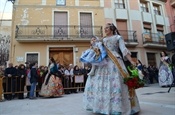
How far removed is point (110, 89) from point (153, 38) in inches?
585

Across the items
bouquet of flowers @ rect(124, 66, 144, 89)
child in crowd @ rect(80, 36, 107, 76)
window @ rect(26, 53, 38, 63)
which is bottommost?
bouquet of flowers @ rect(124, 66, 144, 89)

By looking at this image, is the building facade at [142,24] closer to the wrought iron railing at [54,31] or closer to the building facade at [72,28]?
the building facade at [72,28]

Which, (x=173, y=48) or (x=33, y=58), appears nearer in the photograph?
(x=173, y=48)

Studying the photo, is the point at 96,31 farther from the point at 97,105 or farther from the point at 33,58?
the point at 97,105

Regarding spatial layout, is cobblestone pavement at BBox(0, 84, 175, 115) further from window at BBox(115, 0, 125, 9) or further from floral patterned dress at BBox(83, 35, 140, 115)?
window at BBox(115, 0, 125, 9)

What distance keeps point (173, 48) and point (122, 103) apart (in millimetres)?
3044

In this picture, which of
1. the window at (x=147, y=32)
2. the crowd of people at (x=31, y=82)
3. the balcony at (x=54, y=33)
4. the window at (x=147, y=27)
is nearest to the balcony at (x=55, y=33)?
the balcony at (x=54, y=33)

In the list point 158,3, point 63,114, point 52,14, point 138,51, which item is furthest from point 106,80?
point 158,3

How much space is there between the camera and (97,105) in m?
2.73

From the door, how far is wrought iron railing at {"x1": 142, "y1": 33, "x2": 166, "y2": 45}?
728 centimetres

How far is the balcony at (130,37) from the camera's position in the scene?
47.5ft

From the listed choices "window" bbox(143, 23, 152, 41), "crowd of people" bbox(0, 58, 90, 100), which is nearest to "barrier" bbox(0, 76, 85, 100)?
"crowd of people" bbox(0, 58, 90, 100)

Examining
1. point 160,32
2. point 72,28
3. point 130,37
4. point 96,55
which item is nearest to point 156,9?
point 160,32

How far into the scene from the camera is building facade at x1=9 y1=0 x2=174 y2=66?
12.5 m
